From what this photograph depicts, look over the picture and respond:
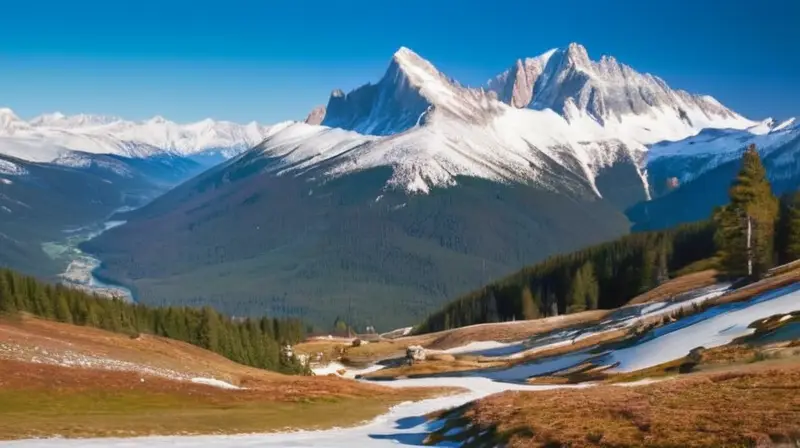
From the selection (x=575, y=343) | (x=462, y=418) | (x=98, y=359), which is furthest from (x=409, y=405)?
(x=575, y=343)

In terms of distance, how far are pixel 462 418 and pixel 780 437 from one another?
20.6m

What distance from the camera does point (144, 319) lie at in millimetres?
116125

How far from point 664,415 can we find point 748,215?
228ft

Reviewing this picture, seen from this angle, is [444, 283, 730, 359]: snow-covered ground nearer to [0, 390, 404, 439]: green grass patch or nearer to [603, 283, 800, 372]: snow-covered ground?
[603, 283, 800, 372]: snow-covered ground

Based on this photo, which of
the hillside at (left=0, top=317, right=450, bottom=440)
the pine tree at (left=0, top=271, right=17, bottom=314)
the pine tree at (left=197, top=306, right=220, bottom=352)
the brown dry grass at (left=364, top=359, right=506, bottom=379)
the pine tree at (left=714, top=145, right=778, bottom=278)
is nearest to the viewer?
the hillside at (left=0, top=317, right=450, bottom=440)

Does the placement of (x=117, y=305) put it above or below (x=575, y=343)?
above

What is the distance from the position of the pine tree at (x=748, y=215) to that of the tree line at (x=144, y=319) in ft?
240

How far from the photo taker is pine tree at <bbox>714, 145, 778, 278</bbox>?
8969cm

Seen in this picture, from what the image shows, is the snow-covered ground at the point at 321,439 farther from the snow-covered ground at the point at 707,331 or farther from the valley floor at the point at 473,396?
the snow-covered ground at the point at 707,331

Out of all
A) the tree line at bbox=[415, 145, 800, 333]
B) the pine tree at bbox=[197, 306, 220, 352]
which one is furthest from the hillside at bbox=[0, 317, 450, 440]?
the tree line at bbox=[415, 145, 800, 333]

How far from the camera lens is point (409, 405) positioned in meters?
62.6

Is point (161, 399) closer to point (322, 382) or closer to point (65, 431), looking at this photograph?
point (65, 431)

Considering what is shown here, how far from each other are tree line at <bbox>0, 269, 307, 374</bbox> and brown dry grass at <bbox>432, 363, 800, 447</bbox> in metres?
69.8

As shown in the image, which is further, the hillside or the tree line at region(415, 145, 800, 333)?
the tree line at region(415, 145, 800, 333)
